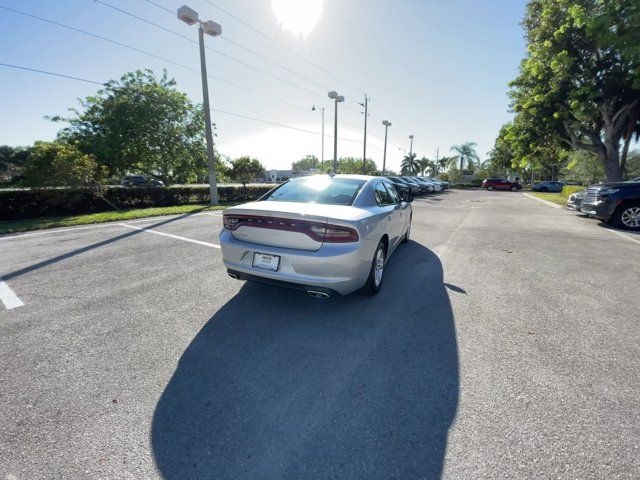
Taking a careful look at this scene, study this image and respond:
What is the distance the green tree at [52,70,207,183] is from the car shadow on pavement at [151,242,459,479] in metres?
19.9

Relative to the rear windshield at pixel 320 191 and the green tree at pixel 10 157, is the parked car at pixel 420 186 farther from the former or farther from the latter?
the green tree at pixel 10 157

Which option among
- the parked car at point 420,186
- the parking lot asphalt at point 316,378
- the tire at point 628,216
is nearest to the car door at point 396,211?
the parking lot asphalt at point 316,378

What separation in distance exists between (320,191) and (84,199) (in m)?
12.4

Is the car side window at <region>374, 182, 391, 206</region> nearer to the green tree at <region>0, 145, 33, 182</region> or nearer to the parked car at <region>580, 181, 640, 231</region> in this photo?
the parked car at <region>580, 181, 640, 231</region>

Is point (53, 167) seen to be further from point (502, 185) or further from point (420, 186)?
point (502, 185)

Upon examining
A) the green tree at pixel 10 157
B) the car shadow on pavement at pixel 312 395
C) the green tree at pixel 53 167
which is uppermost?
the green tree at pixel 10 157

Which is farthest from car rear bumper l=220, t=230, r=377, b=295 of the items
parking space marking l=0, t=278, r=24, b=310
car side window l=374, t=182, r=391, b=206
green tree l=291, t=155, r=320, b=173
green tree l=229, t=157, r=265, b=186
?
green tree l=291, t=155, r=320, b=173

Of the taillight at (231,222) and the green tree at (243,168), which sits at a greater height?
the green tree at (243,168)

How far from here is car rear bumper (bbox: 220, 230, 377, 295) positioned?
9.71 feet

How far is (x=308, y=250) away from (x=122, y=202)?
13.8 meters

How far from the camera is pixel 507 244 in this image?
22.6 feet

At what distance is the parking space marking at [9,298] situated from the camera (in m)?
3.44

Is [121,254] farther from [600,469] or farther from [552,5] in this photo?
[552,5]

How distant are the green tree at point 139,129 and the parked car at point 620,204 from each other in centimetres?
2173
